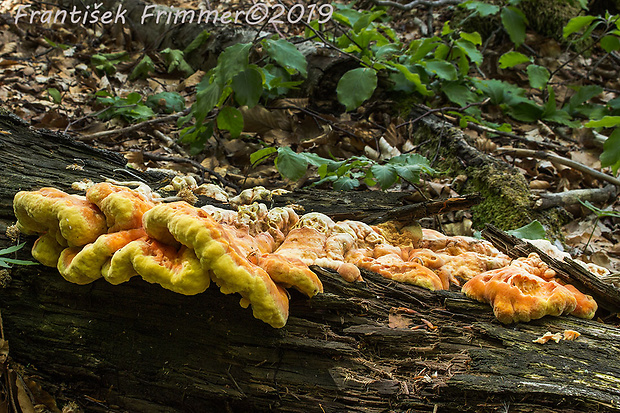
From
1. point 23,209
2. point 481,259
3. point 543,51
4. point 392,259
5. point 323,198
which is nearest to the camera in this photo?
point 23,209

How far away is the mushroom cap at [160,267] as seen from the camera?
1.68 m

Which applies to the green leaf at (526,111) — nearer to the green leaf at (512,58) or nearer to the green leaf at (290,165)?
the green leaf at (512,58)

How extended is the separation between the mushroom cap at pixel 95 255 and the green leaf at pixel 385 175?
1.87 meters

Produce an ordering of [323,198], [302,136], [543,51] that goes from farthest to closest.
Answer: [543,51], [302,136], [323,198]

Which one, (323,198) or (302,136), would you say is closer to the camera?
(323,198)

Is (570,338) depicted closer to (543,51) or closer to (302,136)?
(302,136)

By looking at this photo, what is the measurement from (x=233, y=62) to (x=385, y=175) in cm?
167

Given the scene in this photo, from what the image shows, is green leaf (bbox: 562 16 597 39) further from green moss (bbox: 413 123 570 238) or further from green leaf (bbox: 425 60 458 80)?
green moss (bbox: 413 123 570 238)

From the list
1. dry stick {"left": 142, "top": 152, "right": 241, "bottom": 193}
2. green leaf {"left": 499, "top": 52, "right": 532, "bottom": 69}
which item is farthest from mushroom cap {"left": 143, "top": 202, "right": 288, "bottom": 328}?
green leaf {"left": 499, "top": 52, "right": 532, "bottom": 69}

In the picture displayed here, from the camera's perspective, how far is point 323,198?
3.18 meters

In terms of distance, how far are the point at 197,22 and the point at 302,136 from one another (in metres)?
3.82

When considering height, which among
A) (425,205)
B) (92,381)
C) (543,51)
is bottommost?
(92,381)

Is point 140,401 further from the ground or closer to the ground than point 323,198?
closer to the ground

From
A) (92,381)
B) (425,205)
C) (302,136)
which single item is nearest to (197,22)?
(302,136)
